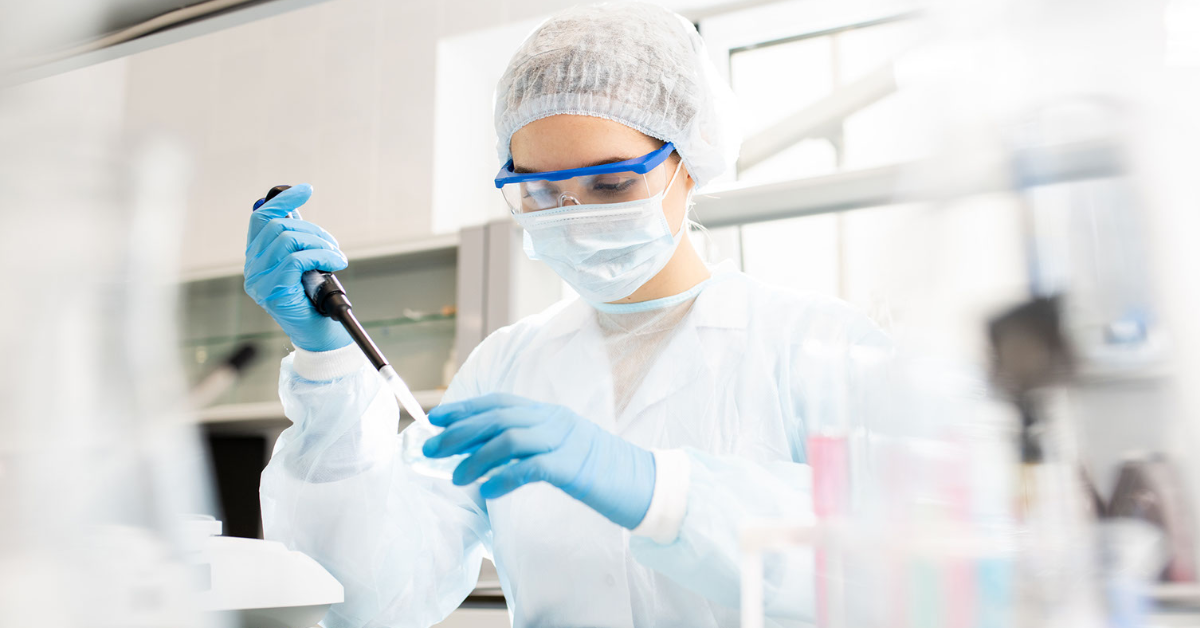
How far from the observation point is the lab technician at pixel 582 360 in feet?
3.20

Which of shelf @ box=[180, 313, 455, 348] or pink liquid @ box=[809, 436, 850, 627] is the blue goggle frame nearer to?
pink liquid @ box=[809, 436, 850, 627]

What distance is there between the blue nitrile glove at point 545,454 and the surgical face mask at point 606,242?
411mm

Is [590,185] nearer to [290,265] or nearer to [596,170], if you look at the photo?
[596,170]

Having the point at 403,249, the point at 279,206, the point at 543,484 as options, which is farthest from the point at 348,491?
the point at 403,249

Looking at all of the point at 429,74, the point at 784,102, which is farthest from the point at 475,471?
the point at 429,74

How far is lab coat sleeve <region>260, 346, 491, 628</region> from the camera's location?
987 mm

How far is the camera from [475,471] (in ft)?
2.21

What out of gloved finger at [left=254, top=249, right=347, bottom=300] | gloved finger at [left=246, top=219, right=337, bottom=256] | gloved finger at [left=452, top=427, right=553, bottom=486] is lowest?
gloved finger at [left=452, top=427, right=553, bottom=486]

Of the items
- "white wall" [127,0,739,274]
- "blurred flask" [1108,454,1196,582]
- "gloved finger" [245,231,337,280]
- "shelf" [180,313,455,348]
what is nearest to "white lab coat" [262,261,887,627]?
"gloved finger" [245,231,337,280]

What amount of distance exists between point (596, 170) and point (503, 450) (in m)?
0.44

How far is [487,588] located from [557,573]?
32.4 inches

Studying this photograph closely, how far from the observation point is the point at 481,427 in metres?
0.67

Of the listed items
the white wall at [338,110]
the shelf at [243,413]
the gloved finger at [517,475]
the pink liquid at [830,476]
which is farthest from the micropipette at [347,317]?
the white wall at [338,110]

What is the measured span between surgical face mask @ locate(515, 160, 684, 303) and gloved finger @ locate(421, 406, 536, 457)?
422 mm
